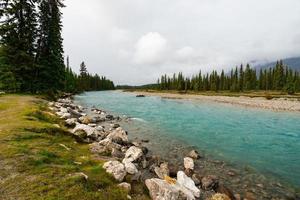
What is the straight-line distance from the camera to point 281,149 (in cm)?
1463

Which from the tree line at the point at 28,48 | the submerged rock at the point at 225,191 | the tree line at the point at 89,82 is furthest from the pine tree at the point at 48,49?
the tree line at the point at 89,82

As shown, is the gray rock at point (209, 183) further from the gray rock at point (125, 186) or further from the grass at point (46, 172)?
the gray rock at point (125, 186)

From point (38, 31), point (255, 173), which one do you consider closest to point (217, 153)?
point (255, 173)

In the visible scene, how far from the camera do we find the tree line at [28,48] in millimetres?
26344

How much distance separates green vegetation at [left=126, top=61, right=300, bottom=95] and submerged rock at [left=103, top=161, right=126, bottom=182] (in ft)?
277

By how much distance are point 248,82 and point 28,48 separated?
86988 millimetres

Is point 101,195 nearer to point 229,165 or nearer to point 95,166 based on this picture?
point 95,166

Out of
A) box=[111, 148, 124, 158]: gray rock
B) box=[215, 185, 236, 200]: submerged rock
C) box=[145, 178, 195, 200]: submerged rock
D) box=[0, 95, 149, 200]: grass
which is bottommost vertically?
box=[215, 185, 236, 200]: submerged rock

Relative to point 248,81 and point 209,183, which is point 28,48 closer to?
point 209,183

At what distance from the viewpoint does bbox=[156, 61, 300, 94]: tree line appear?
84062 millimetres

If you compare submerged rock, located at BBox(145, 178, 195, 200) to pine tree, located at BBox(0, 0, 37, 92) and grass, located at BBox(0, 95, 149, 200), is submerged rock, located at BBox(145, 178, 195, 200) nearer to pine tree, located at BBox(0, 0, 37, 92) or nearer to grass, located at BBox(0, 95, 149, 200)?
grass, located at BBox(0, 95, 149, 200)

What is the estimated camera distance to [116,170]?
23.7ft

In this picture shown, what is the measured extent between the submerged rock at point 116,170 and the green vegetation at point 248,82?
8454 centimetres

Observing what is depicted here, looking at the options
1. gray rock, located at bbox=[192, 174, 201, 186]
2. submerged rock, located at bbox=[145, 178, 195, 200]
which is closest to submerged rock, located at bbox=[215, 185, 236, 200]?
gray rock, located at bbox=[192, 174, 201, 186]
